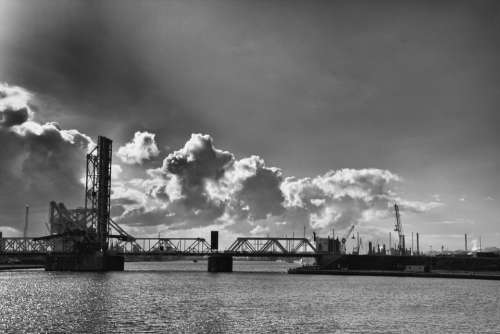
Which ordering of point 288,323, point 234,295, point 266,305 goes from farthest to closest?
point 234,295 → point 266,305 → point 288,323

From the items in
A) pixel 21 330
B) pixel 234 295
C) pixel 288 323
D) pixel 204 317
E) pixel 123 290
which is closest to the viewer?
pixel 21 330

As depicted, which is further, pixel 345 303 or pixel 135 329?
pixel 345 303

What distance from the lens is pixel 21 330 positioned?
71.1 metres

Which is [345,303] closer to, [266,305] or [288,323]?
[266,305]

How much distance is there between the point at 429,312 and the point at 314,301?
23.2 meters

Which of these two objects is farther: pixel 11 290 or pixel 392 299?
pixel 11 290

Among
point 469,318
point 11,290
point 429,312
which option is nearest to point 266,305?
point 429,312

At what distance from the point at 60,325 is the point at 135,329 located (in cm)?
1050

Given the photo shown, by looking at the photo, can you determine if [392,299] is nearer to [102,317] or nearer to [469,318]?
[469,318]

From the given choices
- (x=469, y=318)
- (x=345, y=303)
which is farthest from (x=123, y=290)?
(x=469, y=318)

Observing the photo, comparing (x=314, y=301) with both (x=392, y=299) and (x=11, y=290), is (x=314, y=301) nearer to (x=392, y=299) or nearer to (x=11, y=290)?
(x=392, y=299)

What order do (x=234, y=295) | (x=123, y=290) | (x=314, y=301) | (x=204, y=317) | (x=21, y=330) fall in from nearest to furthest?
(x=21, y=330)
(x=204, y=317)
(x=314, y=301)
(x=234, y=295)
(x=123, y=290)

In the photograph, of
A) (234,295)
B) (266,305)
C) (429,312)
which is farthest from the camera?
(234,295)

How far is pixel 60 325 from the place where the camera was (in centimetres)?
7512
